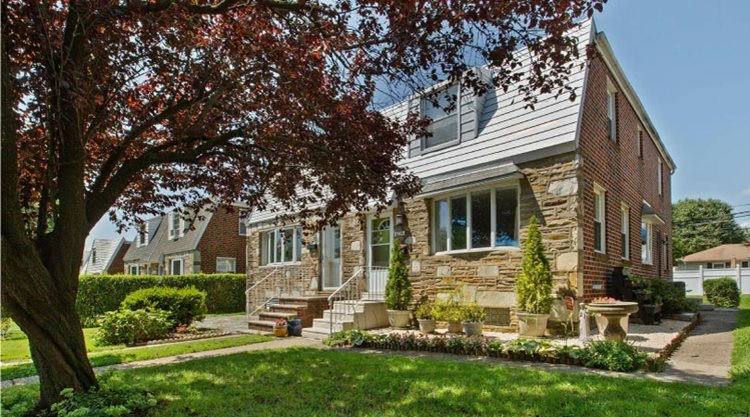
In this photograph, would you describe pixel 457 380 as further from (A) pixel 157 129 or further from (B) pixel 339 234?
(B) pixel 339 234

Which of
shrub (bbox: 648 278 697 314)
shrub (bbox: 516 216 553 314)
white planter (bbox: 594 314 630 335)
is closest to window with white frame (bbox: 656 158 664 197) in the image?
shrub (bbox: 648 278 697 314)

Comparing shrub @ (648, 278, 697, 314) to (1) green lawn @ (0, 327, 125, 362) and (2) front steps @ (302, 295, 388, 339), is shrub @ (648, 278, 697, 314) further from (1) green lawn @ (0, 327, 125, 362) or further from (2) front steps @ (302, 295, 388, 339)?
(1) green lawn @ (0, 327, 125, 362)

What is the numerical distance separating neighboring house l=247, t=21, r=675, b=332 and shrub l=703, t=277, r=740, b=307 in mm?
6187

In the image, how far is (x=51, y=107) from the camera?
4.60 metres

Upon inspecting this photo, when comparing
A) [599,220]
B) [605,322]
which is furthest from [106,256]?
[605,322]

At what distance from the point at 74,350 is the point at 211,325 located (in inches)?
415

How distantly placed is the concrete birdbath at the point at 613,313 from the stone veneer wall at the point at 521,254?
1.31 meters

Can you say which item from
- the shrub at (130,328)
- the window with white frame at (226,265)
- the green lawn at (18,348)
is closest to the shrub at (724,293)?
the shrub at (130,328)

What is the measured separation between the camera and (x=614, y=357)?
20.6 ft

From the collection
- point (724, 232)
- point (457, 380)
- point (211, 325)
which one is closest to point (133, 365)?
point (457, 380)

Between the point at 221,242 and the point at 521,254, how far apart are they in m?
18.4

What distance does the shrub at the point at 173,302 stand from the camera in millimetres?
12523

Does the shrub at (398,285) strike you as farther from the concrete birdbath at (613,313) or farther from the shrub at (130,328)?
the shrub at (130,328)

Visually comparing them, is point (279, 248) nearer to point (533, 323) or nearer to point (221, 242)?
point (221, 242)
